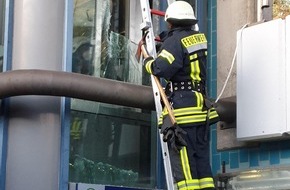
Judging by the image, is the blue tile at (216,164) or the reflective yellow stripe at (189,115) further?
the blue tile at (216,164)

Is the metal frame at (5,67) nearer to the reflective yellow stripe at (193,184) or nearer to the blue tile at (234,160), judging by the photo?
the reflective yellow stripe at (193,184)

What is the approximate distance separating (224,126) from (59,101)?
1783 millimetres

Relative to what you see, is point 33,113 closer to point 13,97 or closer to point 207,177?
point 13,97

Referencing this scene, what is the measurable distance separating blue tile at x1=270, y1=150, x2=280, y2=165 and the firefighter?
3.87ft

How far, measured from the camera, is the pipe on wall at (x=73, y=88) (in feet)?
21.9

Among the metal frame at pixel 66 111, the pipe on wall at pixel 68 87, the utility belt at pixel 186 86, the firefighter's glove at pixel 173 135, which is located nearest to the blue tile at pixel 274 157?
the utility belt at pixel 186 86

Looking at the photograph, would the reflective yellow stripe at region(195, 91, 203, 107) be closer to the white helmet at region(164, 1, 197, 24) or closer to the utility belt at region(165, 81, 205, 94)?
the utility belt at region(165, 81, 205, 94)

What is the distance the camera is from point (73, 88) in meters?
6.75

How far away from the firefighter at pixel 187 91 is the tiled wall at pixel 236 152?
117 centimetres

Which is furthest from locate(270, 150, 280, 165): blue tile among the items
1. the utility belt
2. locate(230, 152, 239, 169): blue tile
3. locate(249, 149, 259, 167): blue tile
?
the utility belt

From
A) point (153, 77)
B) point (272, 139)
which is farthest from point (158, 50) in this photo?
point (272, 139)

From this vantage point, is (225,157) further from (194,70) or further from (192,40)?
(192,40)

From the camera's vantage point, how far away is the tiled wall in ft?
25.0

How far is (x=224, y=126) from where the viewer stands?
7988 mm
